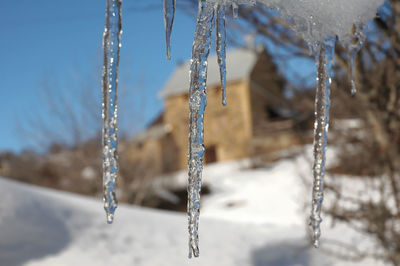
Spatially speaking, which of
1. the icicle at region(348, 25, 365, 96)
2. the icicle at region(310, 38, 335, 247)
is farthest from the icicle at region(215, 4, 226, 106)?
the icicle at region(348, 25, 365, 96)

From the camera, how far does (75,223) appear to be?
362cm

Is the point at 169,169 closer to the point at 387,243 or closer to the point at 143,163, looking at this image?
the point at 143,163

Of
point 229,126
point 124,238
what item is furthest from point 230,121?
point 124,238

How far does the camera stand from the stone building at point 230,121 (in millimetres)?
16812

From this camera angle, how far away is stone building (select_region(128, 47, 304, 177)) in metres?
16.8

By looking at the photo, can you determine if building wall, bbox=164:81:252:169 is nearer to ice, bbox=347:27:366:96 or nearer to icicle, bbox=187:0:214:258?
ice, bbox=347:27:366:96

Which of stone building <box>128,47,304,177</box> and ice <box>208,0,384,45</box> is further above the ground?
ice <box>208,0,384,45</box>

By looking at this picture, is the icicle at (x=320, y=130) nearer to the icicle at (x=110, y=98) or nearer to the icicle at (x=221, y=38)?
the icicle at (x=221, y=38)

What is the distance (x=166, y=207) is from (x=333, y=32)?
11291mm

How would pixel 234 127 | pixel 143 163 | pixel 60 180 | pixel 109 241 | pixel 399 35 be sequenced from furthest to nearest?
pixel 234 127, pixel 60 180, pixel 143 163, pixel 109 241, pixel 399 35

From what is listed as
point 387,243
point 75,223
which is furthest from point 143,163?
point 387,243

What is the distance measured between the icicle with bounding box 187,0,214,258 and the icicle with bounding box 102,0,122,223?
0.76 ft

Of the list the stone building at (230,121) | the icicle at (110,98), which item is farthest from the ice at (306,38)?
the stone building at (230,121)

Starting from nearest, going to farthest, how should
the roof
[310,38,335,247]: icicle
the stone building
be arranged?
[310,38,335,247]: icicle
the stone building
the roof
